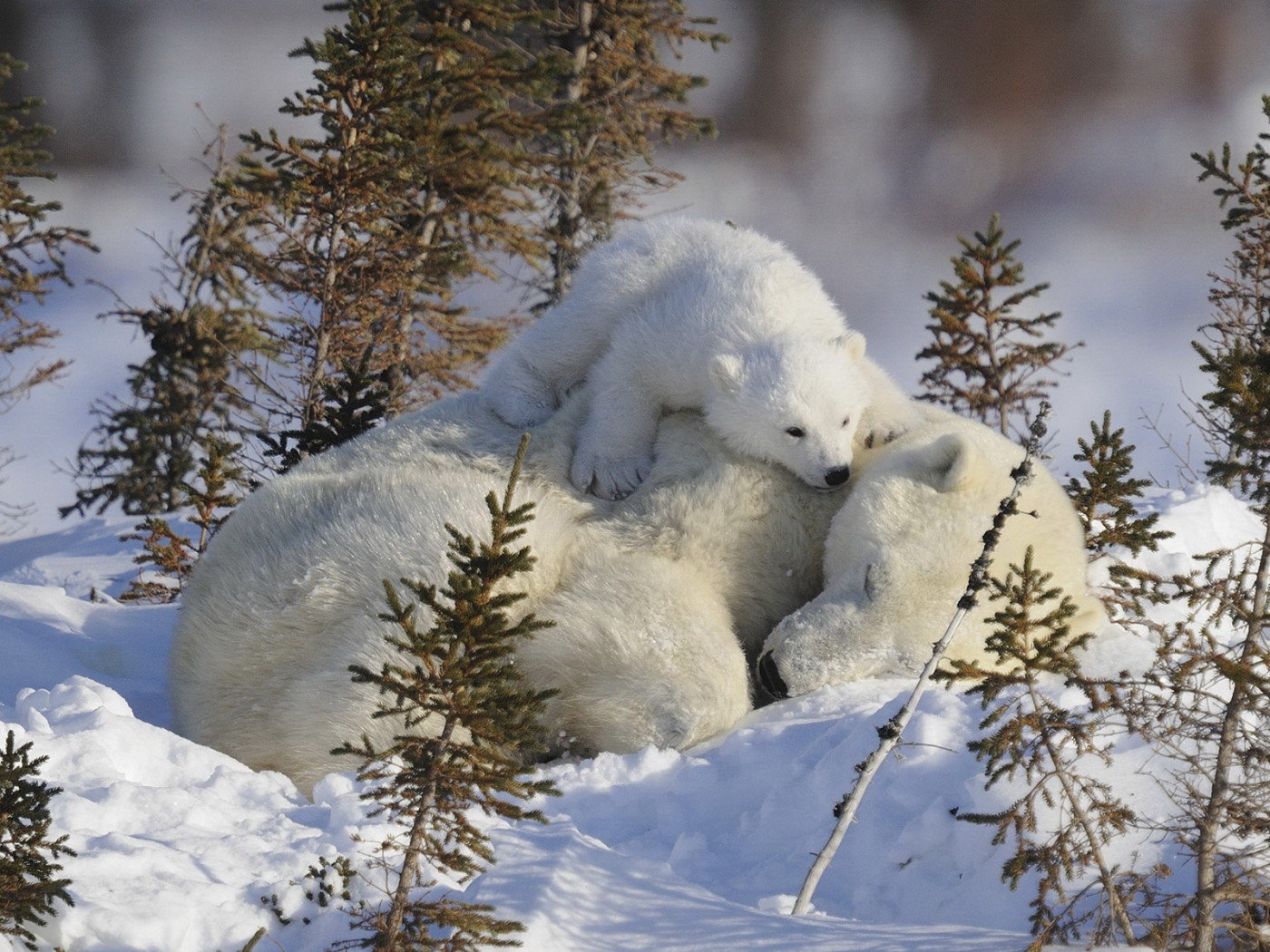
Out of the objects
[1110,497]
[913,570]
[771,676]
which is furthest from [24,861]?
[1110,497]

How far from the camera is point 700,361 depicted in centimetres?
510

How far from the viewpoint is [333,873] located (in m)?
2.63

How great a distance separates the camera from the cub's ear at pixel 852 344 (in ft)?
17.0

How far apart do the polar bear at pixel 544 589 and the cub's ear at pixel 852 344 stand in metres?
0.69

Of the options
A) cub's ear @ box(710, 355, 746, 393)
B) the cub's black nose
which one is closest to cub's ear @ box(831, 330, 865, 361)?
cub's ear @ box(710, 355, 746, 393)

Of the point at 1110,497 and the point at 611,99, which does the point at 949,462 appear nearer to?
the point at 1110,497

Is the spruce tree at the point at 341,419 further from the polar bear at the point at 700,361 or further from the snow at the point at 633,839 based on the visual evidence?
the snow at the point at 633,839

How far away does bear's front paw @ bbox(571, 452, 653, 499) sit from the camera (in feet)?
16.3

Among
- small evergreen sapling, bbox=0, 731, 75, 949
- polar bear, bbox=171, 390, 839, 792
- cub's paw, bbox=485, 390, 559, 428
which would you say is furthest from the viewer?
cub's paw, bbox=485, 390, 559, 428

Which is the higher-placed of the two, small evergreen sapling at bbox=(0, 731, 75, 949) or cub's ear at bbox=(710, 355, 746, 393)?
cub's ear at bbox=(710, 355, 746, 393)

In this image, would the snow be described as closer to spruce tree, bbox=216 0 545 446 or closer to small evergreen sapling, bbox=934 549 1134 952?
small evergreen sapling, bbox=934 549 1134 952

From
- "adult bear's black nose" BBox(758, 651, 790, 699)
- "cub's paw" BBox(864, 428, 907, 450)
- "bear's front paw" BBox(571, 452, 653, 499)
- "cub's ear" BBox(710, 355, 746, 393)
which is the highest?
"cub's ear" BBox(710, 355, 746, 393)

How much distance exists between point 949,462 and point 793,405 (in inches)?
27.9

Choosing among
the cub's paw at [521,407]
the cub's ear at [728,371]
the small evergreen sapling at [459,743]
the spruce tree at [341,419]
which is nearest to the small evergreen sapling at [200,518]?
the spruce tree at [341,419]
